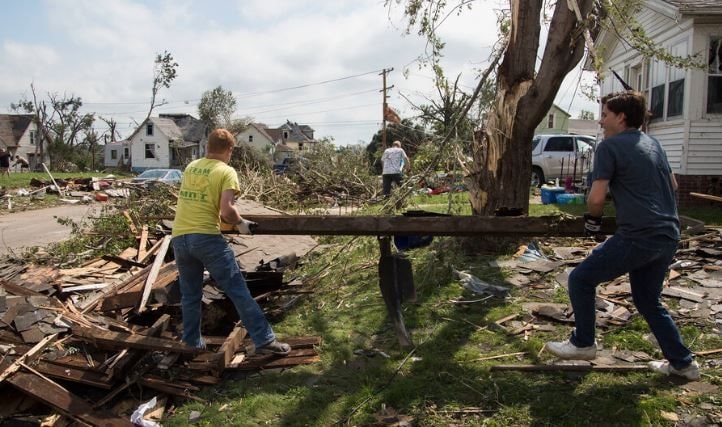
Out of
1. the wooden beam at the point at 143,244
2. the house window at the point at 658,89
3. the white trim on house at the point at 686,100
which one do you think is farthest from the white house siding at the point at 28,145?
the white trim on house at the point at 686,100

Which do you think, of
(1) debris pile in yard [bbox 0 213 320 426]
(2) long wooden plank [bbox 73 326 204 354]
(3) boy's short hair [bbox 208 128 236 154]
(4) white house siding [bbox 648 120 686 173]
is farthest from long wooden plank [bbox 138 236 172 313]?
(4) white house siding [bbox 648 120 686 173]

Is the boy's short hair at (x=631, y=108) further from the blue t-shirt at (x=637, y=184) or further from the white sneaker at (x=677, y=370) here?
the white sneaker at (x=677, y=370)

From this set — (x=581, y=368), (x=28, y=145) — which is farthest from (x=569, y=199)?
(x=28, y=145)

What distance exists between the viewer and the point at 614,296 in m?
5.75

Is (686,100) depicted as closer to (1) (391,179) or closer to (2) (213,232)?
(1) (391,179)

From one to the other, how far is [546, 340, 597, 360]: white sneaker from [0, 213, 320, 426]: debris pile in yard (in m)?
1.83

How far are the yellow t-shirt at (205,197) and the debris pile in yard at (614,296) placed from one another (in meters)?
2.37

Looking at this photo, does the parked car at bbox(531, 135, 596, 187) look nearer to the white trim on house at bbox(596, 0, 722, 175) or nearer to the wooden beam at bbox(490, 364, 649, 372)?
the white trim on house at bbox(596, 0, 722, 175)

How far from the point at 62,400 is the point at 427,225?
2857mm

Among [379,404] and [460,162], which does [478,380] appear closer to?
[379,404]

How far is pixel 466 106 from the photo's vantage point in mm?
7031

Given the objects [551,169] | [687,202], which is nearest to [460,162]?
[687,202]

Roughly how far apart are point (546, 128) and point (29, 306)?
6255 centimetres

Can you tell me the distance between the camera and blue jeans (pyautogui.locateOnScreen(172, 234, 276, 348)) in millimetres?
4395
